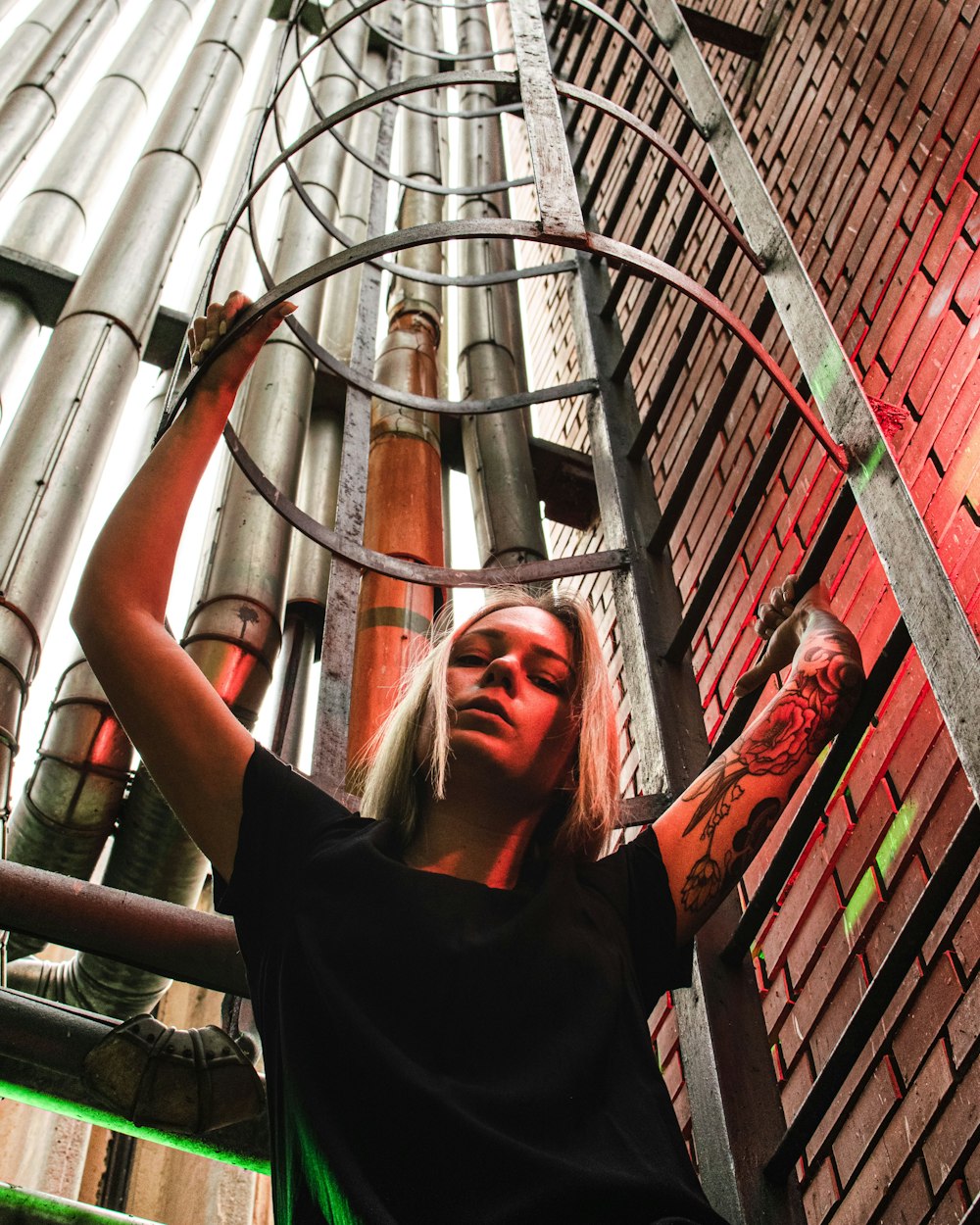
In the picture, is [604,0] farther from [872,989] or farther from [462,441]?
[872,989]

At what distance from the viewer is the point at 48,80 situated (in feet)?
19.9

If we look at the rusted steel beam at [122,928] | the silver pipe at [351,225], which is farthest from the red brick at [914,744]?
the silver pipe at [351,225]

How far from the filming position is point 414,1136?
3.86ft

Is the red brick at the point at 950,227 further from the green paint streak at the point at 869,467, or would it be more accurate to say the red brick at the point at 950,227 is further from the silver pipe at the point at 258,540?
the silver pipe at the point at 258,540

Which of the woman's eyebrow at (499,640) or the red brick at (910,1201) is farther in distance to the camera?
the red brick at (910,1201)

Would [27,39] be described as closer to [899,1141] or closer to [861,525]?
[861,525]

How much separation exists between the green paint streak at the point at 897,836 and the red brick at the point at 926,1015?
258 millimetres

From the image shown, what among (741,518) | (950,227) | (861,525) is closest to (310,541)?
(861,525)

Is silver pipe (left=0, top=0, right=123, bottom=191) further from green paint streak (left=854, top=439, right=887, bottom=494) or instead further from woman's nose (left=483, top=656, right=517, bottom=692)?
green paint streak (left=854, top=439, right=887, bottom=494)

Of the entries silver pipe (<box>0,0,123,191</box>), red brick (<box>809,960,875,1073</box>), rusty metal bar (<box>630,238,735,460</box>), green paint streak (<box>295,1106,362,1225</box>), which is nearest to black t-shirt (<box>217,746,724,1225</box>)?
green paint streak (<box>295,1106,362,1225</box>)

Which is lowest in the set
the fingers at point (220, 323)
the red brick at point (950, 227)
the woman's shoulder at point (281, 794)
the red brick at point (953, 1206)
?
the red brick at point (953, 1206)

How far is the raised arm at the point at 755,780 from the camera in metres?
1.61

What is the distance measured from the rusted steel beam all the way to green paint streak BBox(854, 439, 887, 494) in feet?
4.14

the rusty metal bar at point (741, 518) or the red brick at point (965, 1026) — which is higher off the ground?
the rusty metal bar at point (741, 518)
